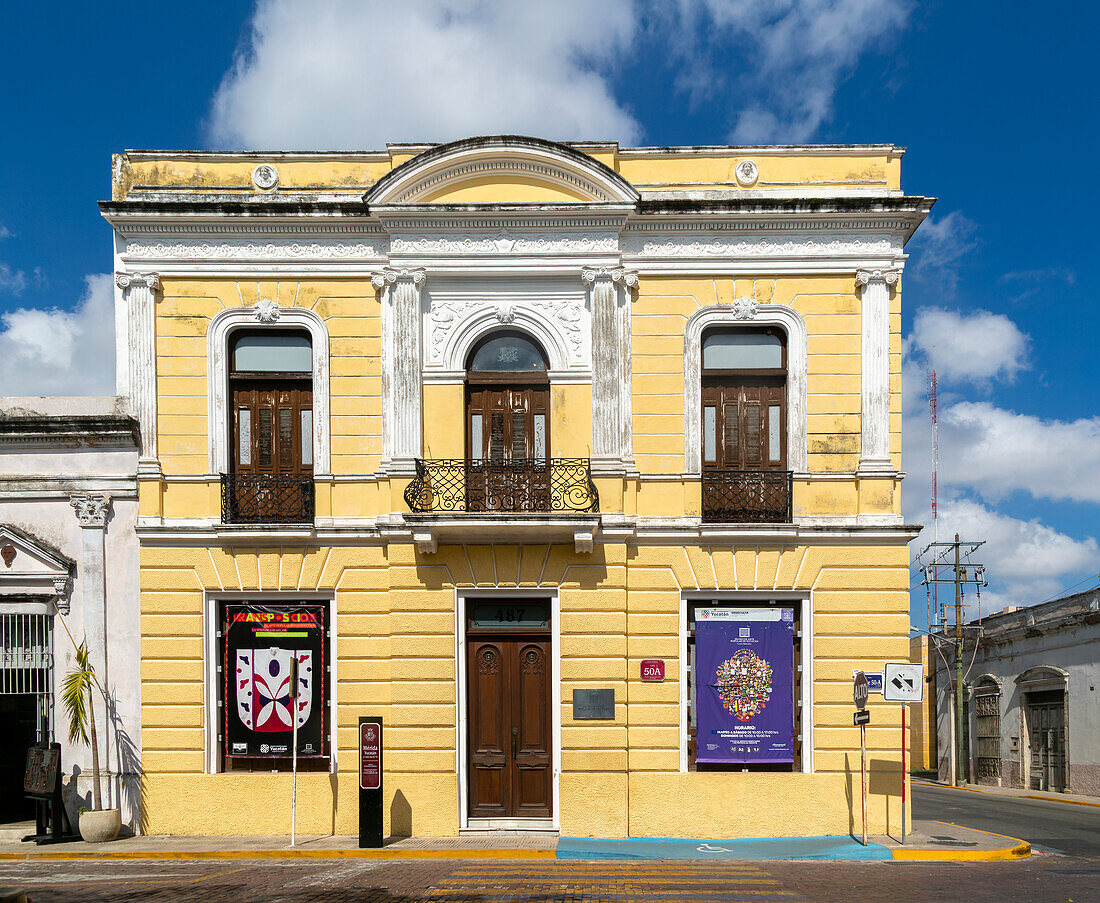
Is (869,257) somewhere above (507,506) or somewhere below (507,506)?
above

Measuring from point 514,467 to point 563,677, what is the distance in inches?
132

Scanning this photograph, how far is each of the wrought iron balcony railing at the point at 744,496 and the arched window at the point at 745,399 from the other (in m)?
0.21

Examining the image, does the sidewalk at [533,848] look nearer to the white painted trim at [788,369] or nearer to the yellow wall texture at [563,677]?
the yellow wall texture at [563,677]

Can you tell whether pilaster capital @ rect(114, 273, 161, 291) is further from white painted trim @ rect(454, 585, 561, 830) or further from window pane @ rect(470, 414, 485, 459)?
white painted trim @ rect(454, 585, 561, 830)

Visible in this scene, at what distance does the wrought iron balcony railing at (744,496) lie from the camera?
1445cm

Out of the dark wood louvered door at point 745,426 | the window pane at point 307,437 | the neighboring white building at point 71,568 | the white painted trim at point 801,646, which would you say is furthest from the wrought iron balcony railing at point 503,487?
Answer: the neighboring white building at point 71,568

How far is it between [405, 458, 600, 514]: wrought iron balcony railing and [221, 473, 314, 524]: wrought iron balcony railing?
5.97ft

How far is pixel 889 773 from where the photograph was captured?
13969 mm

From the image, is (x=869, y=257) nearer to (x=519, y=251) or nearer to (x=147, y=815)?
(x=519, y=251)

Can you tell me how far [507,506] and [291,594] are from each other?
3814 mm

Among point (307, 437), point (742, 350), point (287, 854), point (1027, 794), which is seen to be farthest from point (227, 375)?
point (1027, 794)

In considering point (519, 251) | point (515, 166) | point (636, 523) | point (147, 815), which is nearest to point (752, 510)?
point (636, 523)

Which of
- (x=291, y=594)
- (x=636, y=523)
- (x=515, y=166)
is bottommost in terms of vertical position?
(x=291, y=594)

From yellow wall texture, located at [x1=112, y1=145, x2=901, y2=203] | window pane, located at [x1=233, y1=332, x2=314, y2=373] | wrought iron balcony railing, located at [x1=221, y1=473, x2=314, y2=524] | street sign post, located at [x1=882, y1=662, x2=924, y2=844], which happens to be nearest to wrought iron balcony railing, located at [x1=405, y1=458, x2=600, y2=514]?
wrought iron balcony railing, located at [x1=221, y1=473, x2=314, y2=524]
